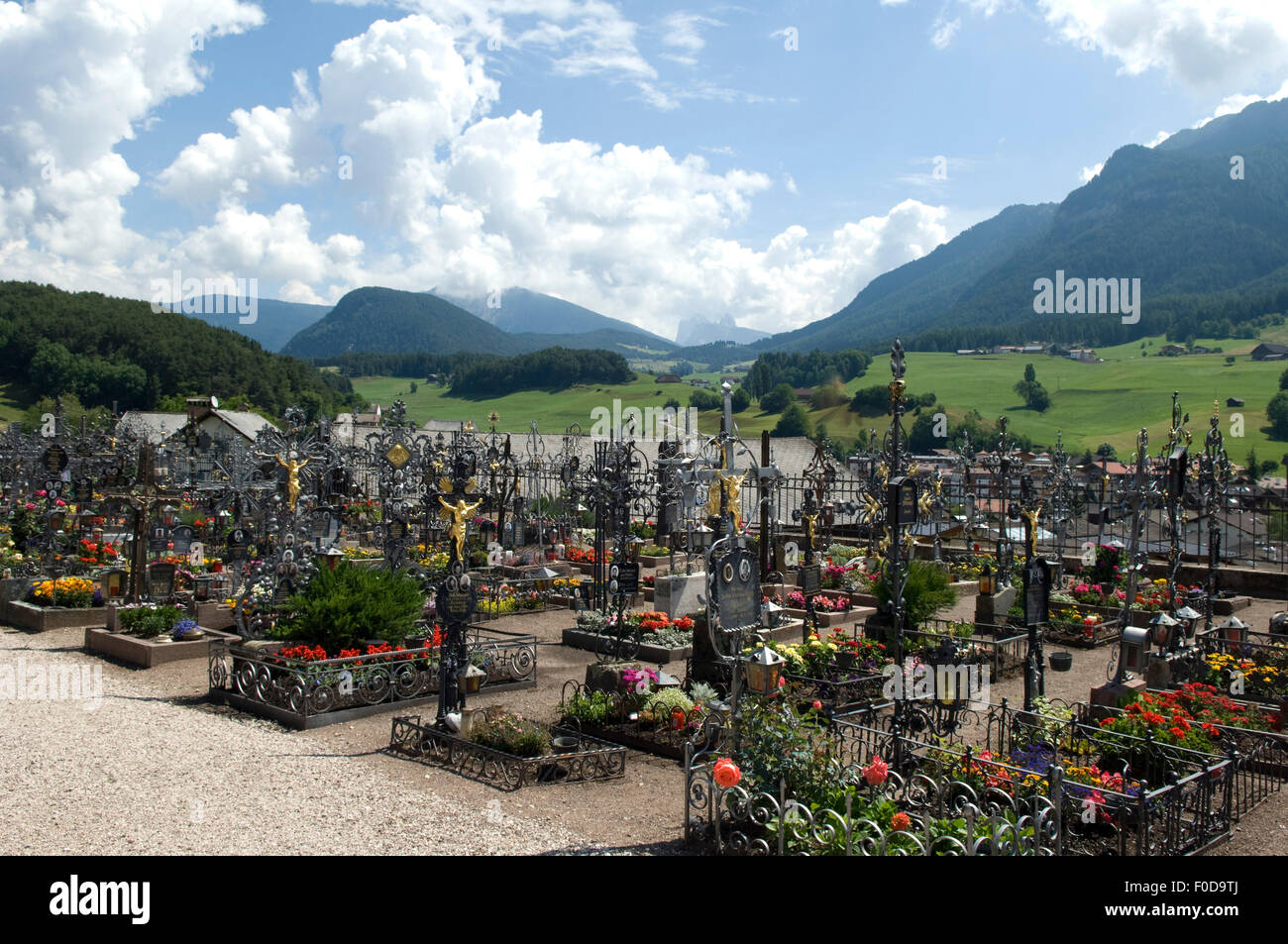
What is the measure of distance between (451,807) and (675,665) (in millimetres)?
7410

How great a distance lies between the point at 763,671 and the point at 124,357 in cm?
10423

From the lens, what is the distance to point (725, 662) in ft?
29.9

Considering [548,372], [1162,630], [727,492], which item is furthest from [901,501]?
[548,372]

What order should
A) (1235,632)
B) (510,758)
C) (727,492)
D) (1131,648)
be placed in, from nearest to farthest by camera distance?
(727,492)
(510,758)
(1131,648)
(1235,632)

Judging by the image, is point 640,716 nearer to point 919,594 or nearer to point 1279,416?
point 919,594

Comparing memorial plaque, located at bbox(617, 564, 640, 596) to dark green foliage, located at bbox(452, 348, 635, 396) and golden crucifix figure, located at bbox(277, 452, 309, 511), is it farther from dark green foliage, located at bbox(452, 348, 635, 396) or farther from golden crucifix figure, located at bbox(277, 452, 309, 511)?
dark green foliage, located at bbox(452, 348, 635, 396)

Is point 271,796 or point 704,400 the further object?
point 704,400

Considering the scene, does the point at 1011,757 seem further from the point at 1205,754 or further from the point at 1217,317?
the point at 1217,317

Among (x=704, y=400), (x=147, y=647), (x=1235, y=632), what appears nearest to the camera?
(x=1235, y=632)

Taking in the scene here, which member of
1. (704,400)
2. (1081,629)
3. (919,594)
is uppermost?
(704,400)

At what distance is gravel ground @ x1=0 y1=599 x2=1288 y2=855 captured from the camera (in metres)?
8.12

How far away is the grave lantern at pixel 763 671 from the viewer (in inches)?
342

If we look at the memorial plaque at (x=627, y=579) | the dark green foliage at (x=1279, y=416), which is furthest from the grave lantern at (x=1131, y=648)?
the dark green foliage at (x=1279, y=416)

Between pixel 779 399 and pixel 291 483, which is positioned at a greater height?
pixel 779 399
